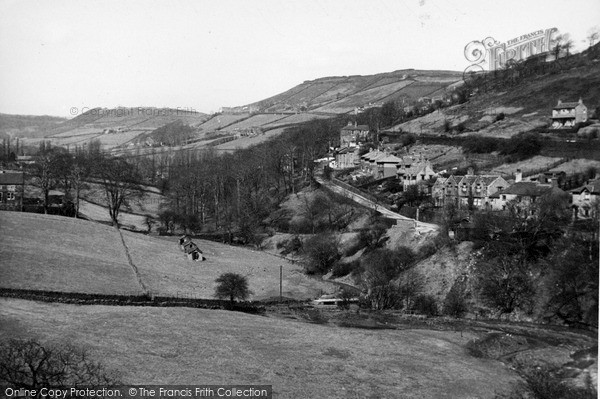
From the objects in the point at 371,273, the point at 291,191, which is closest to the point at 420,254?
the point at 371,273

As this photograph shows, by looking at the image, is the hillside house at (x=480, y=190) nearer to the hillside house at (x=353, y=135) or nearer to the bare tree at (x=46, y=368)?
the bare tree at (x=46, y=368)

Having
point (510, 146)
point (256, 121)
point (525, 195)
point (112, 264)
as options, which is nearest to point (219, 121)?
point (256, 121)

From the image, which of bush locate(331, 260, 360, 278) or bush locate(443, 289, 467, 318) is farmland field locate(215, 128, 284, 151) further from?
bush locate(443, 289, 467, 318)

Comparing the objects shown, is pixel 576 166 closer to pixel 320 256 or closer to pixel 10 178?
pixel 320 256

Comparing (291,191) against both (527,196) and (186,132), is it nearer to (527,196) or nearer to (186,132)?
(527,196)

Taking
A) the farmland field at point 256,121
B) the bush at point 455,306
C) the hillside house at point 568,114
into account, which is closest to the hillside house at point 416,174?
the hillside house at point 568,114

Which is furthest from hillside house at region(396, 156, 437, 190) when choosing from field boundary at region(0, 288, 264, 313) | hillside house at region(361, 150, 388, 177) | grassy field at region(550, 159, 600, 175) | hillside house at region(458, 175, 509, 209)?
field boundary at region(0, 288, 264, 313)

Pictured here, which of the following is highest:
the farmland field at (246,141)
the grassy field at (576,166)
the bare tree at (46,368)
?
the farmland field at (246,141)
